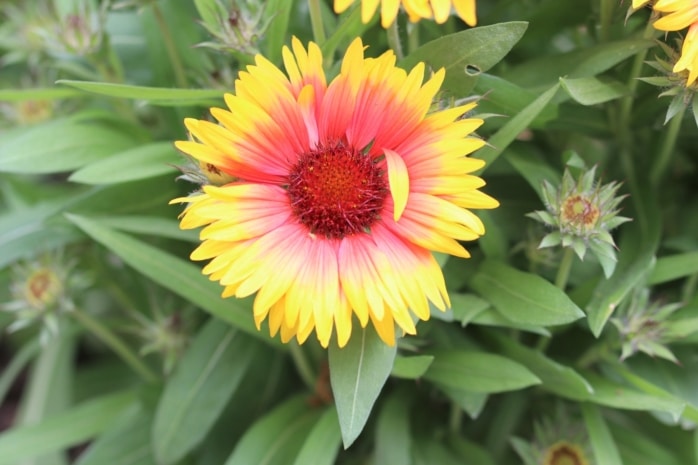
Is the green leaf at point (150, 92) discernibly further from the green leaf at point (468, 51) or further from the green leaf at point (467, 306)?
the green leaf at point (467, 306)

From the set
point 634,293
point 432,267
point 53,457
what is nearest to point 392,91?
point 432,267

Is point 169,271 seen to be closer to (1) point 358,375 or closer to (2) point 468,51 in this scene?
(1) point 358,375

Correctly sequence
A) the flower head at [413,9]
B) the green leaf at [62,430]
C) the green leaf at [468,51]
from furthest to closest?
the green leaf at [62,430]
the green leaf at [468,51]
the flower head at [413,9]

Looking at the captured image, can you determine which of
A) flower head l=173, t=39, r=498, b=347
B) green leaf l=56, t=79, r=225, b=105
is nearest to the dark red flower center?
flower head l=173, t=39, r=498, b=347

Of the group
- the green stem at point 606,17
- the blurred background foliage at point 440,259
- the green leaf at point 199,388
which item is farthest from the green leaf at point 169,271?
the green stem at point 606,17

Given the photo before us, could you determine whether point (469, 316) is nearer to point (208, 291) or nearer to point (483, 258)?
point (483, 258)

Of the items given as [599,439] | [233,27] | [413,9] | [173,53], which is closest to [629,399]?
[599,439]

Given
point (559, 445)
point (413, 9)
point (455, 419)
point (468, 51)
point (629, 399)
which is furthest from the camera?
point (455, 419)
